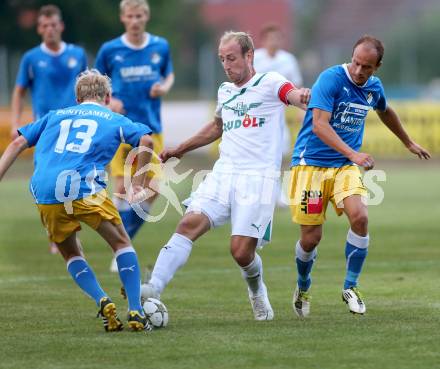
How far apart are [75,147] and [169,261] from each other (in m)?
1.02

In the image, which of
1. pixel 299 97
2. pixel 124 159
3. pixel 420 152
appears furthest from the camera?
pixel 124 159

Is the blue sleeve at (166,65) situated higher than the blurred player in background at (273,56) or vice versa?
the blue sleeve at (166,65)

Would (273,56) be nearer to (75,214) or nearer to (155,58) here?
(155,58)

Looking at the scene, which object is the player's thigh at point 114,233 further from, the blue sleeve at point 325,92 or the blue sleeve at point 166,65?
the blue sleeve at point 166,65

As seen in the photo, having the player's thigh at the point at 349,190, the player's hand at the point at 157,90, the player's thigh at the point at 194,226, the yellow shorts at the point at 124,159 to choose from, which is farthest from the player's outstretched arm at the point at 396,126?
the yellow shorts at the point at 124,159

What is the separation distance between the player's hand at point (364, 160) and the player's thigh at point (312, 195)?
694 mm

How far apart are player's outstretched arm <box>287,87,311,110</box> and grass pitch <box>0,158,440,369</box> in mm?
1552

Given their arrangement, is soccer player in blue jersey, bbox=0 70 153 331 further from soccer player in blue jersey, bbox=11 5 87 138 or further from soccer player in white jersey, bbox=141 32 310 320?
soccer player in blue jersey, bbox=11 5 87 138

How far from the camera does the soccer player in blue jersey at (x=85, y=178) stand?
7520 millimetres

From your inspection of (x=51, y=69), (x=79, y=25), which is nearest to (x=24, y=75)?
(x=51, y=69)

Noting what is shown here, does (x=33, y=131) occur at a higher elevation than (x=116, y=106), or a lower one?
higher

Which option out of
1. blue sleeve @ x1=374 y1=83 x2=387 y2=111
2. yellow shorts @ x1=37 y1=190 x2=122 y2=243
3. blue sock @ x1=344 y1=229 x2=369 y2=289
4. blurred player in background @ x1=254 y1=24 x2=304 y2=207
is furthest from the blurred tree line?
yellow shorts @ x1=37 y1=190 x2=122 y2=243

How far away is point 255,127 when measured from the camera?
8.00 m

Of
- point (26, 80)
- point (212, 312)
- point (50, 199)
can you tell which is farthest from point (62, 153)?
point (26, 80)
